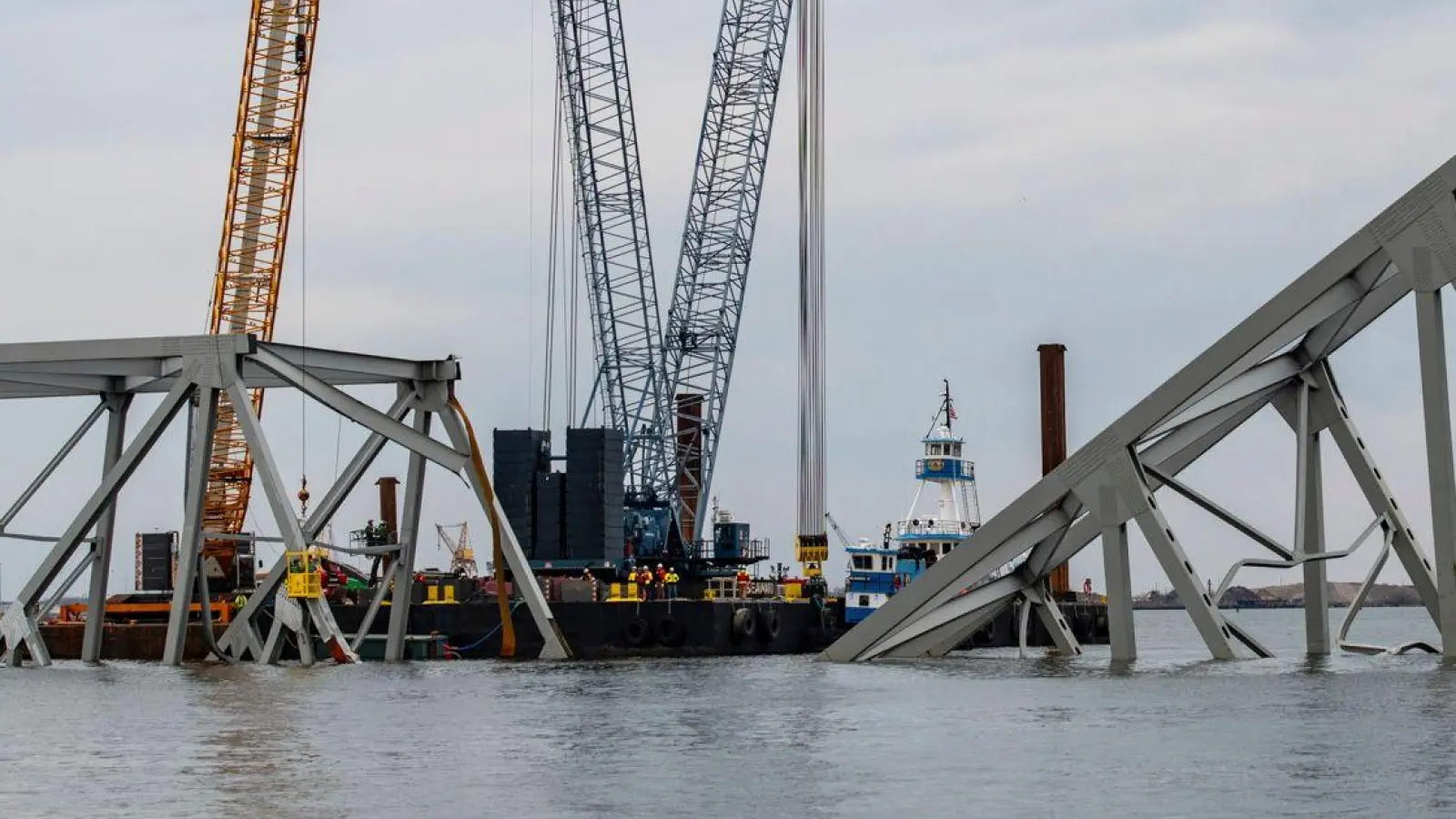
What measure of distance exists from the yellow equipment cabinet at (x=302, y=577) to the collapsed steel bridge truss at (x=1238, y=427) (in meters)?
18.0

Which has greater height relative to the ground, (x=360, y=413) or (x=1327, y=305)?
(x=1327, y=305)

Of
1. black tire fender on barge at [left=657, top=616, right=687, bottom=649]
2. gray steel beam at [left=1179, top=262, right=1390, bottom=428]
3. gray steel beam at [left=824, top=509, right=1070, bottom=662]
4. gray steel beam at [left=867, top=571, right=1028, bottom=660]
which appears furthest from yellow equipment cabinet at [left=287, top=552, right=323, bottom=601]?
gray steel beam at [left=1179, top=262, right=1390, bottom=428]

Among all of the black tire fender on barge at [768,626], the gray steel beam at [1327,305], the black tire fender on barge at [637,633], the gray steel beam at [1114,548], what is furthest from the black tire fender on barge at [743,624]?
the gray steel beam at [1327,305]

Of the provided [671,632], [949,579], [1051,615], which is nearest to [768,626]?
[671,632]

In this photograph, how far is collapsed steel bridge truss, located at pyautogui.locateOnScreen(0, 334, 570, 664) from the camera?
66250mm

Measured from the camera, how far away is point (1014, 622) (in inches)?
4257

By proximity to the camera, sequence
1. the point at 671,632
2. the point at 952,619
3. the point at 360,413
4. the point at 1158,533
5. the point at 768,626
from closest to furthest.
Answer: the point at 1158,533 → the point at 952,619 → the point at 360,413 → the point at 671,632 → the point at 768,626

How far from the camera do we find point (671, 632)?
8819cm

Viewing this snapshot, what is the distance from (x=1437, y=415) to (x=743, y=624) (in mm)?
45165

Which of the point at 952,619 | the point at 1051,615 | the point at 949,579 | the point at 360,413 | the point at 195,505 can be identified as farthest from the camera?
the point at 360,413

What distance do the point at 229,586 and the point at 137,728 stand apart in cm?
5424

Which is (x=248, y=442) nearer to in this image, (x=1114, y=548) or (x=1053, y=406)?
(x=1114, y=548)

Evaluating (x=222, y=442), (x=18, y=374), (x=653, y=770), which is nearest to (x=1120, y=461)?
(x=653, y=770)

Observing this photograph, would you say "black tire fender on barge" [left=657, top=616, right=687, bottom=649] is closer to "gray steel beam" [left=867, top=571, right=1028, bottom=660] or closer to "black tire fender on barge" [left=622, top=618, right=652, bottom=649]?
"black tire fender on barge" [left=622, top=618, right=652, bottom=649]
